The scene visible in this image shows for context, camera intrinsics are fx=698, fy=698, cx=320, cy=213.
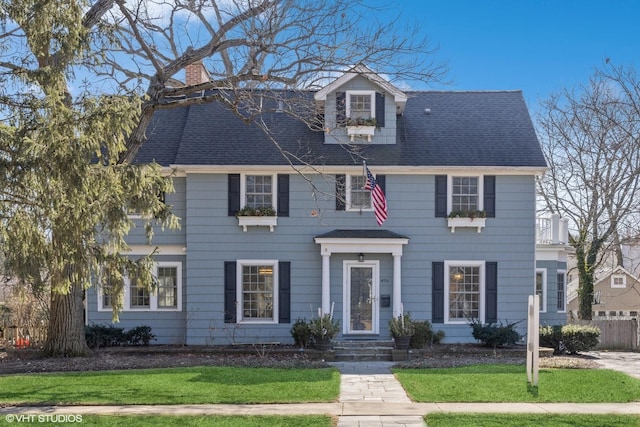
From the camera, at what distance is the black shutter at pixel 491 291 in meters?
18.5

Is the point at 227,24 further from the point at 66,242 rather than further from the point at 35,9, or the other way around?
the point at 66,242

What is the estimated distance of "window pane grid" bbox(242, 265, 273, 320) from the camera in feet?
61.4

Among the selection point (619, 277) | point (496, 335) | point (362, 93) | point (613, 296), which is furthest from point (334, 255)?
point (619, 277)

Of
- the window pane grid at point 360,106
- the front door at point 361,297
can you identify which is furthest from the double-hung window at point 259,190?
the window pane grid at point 360,106

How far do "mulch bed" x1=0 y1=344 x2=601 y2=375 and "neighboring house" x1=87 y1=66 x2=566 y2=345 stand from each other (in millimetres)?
1146

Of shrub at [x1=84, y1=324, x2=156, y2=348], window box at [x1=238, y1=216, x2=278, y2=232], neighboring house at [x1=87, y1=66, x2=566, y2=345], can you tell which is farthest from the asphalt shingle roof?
shrub at [x1=84, y1=324, x2=156, y2=348]

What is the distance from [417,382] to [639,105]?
16.6 metres

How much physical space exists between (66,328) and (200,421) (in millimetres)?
8135

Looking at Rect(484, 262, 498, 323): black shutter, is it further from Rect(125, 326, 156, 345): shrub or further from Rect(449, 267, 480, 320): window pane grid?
Rect(125, 326, 156, 345): shrub

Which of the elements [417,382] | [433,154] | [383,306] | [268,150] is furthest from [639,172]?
[417,382]

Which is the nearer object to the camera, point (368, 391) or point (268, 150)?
point (368, 391)

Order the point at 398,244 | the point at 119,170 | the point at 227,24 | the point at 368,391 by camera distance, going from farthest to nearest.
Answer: the point at 398,244
the point at 227,24
the point at 368,391
the point at 119,170

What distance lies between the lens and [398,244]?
18.1 m

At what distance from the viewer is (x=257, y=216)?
60.4 ft
